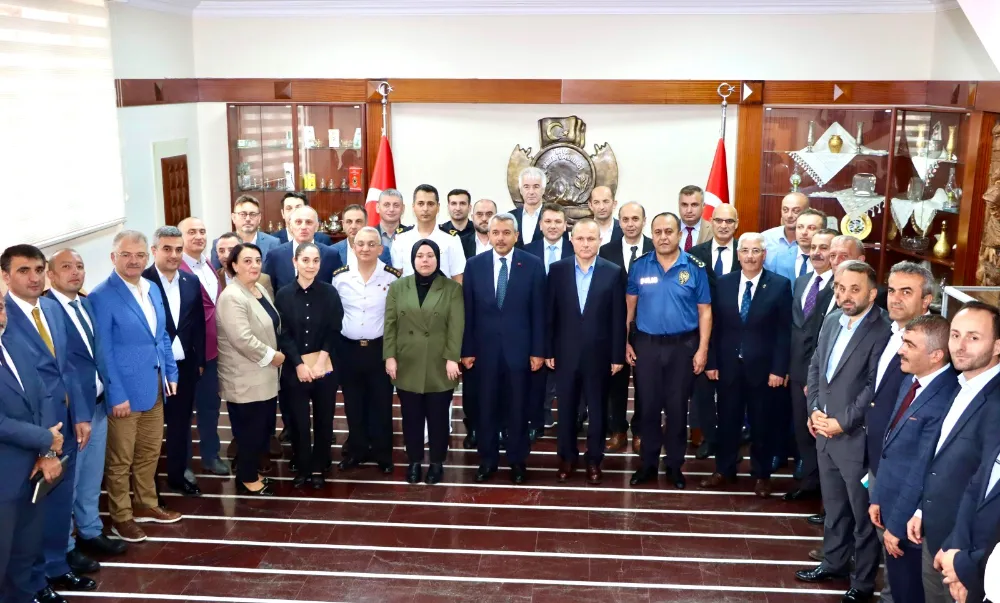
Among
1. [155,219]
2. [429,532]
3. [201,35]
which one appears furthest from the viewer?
[201,35]

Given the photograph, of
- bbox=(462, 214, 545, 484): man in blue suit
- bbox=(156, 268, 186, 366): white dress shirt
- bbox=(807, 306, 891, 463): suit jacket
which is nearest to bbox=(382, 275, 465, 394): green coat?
bbox=(462, 214, 545, 484): man in blue suit

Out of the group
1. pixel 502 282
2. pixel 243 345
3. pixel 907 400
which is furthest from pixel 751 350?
pixel 243 345

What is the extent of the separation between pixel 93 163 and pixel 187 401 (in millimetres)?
2472

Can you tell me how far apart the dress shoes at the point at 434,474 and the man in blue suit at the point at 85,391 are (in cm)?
182

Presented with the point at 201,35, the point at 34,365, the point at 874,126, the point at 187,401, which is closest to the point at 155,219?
the point at 201,35

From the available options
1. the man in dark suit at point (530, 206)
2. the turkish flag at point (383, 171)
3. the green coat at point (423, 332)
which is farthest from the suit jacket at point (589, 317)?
the turkish flag at point (383, 171)

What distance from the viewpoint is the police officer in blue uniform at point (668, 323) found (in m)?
5.49

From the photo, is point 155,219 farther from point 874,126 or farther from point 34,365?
point 874,126

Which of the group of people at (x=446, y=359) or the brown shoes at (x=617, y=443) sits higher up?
the group of people at (x=446, y=359)

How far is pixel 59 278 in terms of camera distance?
4562mm

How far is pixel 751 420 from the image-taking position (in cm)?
566

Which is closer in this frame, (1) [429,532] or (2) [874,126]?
(1) [429,532]

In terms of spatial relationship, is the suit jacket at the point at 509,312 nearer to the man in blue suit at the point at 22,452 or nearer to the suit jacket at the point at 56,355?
the suit jacket at the point at 56,355

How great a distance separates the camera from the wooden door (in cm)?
833
